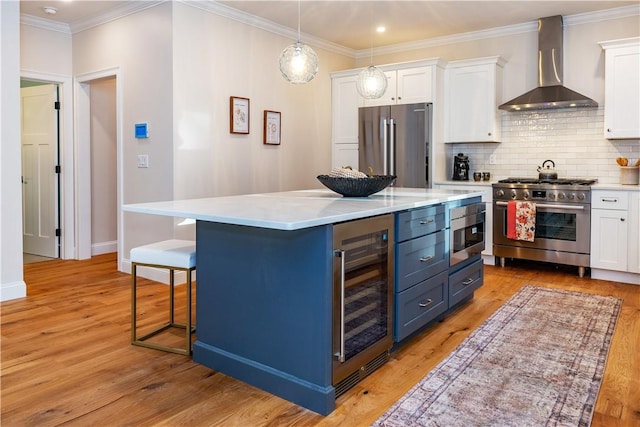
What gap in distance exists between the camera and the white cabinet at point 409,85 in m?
5.48

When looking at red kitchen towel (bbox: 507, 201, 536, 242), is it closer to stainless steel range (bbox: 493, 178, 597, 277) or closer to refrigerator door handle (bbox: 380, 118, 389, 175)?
stainless steel range (bbox: 493, 178, 597, 277)

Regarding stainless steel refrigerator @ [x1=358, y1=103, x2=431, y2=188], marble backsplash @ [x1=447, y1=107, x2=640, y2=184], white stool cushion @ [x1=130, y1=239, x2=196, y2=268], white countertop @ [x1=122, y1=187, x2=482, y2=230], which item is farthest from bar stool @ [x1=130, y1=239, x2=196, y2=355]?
marble backsplash @ [x1=447, y1=107, x2=640, y2=184]

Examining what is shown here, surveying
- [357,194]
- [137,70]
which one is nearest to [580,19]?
[357,194]

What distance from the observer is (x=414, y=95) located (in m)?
5.58

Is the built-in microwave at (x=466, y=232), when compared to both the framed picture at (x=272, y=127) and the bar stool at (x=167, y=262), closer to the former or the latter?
the bar stool at (x=167, y=262)

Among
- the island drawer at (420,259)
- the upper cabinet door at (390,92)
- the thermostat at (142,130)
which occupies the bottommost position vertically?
the island drawer at (420,259)

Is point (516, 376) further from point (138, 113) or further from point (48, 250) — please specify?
point (48, 250)

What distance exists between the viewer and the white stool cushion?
2.74 meters

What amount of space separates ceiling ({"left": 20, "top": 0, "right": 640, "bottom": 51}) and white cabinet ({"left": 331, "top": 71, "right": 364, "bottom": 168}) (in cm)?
65

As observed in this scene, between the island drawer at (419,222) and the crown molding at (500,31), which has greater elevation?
the crown molding at (500,31)

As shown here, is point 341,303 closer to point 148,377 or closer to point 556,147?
point 148,377

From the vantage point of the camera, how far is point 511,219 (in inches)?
195

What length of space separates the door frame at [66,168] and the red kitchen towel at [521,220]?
4.75m

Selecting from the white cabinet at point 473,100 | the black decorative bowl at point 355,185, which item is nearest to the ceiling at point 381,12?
the white cabinet at point 473,100
